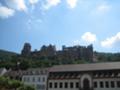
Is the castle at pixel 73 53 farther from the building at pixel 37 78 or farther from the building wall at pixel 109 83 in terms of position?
the building wall at pixel 109 83

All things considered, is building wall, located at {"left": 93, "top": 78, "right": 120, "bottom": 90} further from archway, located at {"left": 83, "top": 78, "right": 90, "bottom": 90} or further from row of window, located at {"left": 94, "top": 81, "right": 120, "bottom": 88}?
archway, located at {"left": 83, "top": 78, "right": 90, "bottom": 90}

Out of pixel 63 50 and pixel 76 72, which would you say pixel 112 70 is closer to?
pixel 76 72

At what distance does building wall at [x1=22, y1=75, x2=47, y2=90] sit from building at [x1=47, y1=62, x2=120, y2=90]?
2.60 metres

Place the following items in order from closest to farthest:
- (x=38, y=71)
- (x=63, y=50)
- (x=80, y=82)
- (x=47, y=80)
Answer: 1. (x=80, y=82)
2. (x=47, y=80)
3. (x=38, y=71)
4. (x=63, y=50)

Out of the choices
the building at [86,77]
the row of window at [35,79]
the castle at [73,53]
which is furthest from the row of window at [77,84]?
the castle at [73,53]

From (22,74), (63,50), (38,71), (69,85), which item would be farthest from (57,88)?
(63,50)

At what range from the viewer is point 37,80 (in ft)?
273

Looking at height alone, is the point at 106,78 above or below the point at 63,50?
below

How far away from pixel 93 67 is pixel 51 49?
123 metres

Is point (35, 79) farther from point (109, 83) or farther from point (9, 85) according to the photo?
point (9, 85)

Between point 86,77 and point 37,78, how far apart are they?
1935 cm

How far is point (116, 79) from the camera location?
67.1 meters

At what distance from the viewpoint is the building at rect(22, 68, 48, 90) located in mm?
80688

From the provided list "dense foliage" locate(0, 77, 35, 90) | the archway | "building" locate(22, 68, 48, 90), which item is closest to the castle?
"building" locate(22, 68, 48, 90)
